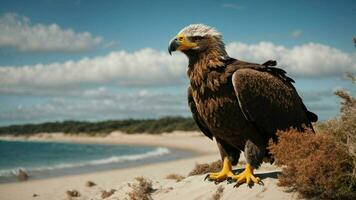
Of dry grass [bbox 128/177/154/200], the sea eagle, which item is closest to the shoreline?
dry grass [bbox 128/177/154/200]

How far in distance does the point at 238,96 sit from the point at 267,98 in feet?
1.78

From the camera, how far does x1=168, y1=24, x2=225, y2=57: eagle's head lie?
7488 mm

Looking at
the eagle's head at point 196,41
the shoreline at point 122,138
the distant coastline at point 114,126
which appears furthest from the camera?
the distant coastline at point 114,126

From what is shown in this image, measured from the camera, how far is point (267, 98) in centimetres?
726

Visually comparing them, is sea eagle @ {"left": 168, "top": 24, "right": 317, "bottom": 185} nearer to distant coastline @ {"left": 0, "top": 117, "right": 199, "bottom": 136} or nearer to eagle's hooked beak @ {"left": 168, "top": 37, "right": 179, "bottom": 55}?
eagle's hooked beak @ {"left": 168, "top": 37, "right": 179, "bottom": 55}

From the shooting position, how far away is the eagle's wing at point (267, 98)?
7.05 meters

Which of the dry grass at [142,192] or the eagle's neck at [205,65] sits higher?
the eagle's neck at [205,65]

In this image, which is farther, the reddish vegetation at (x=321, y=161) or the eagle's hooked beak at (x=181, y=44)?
the eagle's hooked beak at (x=181, y=44)

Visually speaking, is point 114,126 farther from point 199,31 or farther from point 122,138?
point 199,31

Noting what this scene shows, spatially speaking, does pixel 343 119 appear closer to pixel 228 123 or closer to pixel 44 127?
pixel 228 123

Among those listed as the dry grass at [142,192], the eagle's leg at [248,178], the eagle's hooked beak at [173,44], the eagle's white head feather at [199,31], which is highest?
the eagle's white head feather at [199,31]

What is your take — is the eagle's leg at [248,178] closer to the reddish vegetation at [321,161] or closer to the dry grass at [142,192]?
the reddish vegetation at [321,161]

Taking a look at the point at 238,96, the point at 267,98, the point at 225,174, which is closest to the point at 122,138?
the point at 225,174

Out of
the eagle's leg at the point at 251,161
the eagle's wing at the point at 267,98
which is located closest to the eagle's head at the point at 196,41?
the eagle's wing at the point at 267,98
